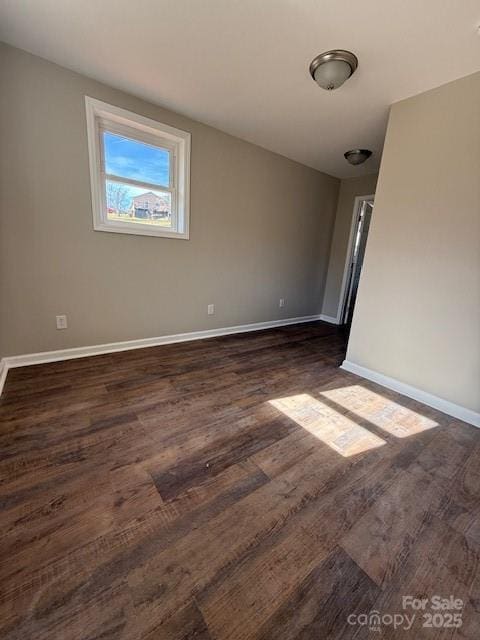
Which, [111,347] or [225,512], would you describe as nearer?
[225,512]

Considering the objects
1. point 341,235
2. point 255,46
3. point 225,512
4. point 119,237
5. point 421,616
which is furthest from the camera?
point 341,235

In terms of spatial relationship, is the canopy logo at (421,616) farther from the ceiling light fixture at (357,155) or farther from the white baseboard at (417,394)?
the ceiling light fixture at (357,155)

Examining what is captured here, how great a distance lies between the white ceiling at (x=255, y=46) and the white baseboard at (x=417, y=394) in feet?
7.92

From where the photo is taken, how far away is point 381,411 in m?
2.06

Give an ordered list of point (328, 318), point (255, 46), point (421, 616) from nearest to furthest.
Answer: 1. point (421, 616)
2. point (255, 46)
3. point (328, 318)

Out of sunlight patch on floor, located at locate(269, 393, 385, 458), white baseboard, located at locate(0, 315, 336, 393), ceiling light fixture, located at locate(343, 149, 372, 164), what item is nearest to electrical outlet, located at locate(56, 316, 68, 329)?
white baseboard, located at locate(0, 315, 336, 393)

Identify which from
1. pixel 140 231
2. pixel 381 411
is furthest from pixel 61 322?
pixel 381 411

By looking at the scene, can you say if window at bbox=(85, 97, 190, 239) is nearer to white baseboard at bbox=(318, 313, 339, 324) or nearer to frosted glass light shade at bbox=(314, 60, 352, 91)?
frosted glass light shade at bbox=(314, 60, 352, 91)

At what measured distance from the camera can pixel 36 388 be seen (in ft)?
6.61

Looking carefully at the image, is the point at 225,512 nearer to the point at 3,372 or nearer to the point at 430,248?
the point at 3,372

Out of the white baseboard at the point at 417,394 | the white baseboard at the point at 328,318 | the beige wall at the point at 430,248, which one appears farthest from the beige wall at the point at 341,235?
the white baseboard at the point at 417,394

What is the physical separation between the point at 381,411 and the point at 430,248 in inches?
54.9

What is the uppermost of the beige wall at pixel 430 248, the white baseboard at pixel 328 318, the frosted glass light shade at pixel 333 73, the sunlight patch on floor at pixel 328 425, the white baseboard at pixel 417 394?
the frosted glass light shade at pixel 333 73

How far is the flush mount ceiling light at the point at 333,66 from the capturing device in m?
1.75
